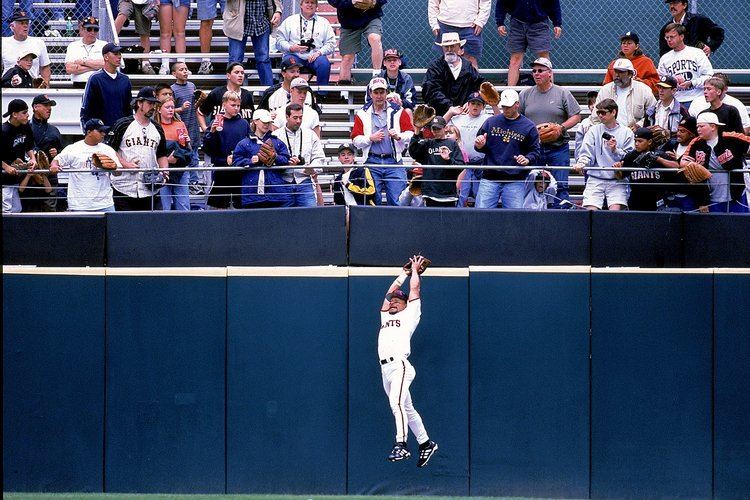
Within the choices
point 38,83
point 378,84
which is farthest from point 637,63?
point 38,83

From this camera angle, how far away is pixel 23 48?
1477 cm

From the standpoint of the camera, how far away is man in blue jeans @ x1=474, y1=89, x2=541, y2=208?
1216 centimetres

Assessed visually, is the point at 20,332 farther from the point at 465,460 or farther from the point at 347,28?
the point at 347,28

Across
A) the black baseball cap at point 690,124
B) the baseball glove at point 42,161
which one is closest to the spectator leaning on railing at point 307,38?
the baseball glove at point 42,161

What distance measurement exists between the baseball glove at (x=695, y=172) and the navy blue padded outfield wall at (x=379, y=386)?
1.03 meters

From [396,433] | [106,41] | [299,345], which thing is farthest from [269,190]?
[106,41]

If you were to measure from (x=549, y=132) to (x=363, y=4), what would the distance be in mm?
3734

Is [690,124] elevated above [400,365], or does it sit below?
above

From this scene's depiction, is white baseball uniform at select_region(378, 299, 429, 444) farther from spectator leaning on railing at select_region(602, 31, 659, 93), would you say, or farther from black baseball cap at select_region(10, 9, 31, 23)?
black baseball cap at select_region(10, 9, 31, 23)

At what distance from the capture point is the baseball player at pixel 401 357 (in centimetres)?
1159

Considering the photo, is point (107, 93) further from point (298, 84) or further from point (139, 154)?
point (298, 84)

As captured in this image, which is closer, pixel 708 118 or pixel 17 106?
pixel 708 118

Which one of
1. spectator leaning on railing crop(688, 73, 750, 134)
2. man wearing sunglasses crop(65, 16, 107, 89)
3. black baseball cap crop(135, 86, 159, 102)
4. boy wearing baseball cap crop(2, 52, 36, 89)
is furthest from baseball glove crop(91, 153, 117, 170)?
spectator leaning on railing crop(688, 73, 750, 134)

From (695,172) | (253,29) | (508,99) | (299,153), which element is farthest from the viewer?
(253,29)
